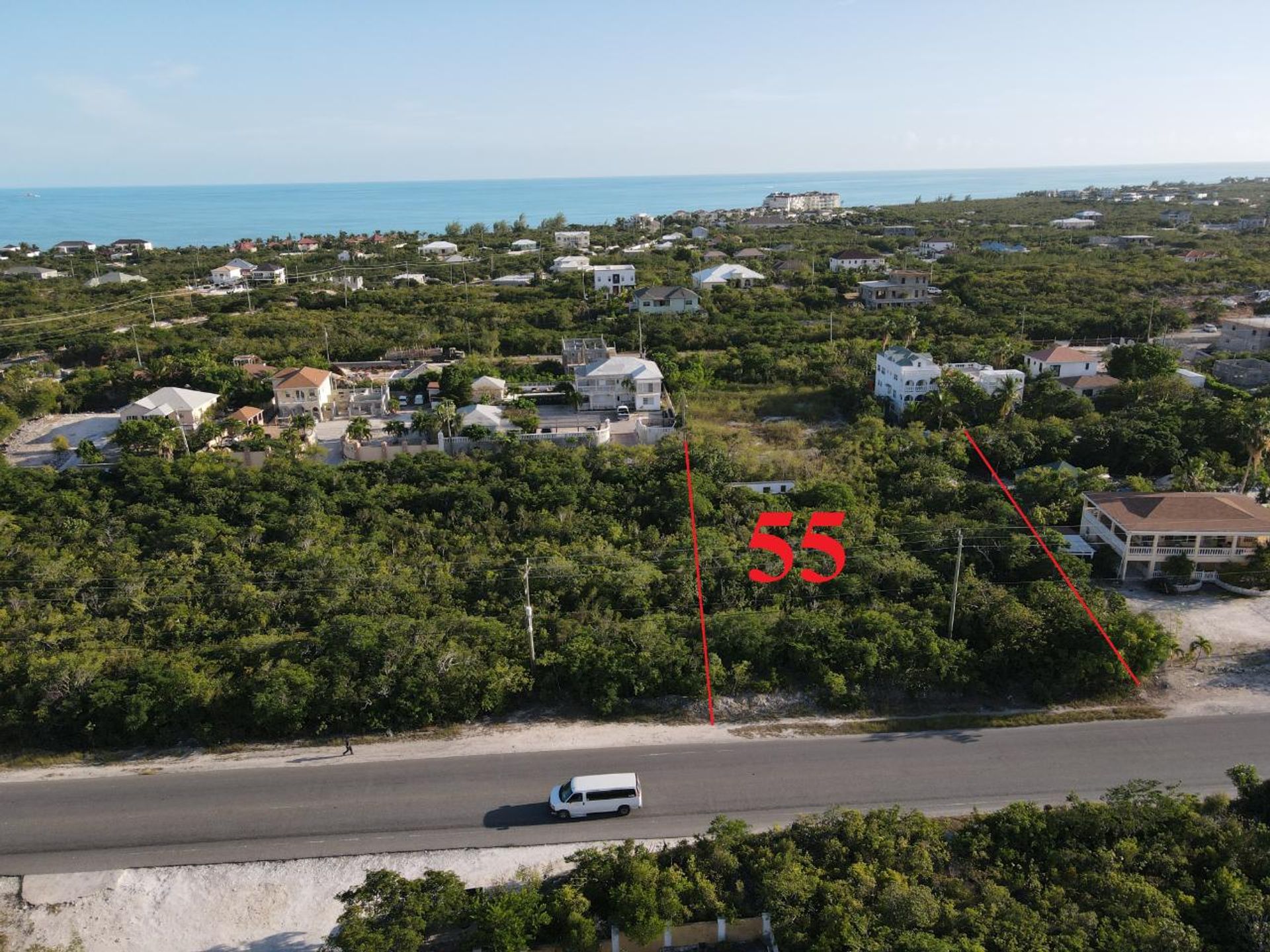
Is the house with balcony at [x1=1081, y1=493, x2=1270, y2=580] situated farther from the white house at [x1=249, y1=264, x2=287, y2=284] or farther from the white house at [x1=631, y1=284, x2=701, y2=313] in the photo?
the white house at [x1=249, y1=264, x2=287, y2=284]

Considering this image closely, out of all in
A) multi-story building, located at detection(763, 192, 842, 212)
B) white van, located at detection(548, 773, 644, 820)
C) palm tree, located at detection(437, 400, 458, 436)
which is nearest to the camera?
white van, located at detection(548, 773, 644, 820)

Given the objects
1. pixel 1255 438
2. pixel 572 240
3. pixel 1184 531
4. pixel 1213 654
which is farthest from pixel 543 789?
pixel 572 240

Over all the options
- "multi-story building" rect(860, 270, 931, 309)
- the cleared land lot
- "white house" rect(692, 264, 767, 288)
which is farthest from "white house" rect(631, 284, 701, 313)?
the cleared land lot

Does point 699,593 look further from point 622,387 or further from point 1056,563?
point 622,387

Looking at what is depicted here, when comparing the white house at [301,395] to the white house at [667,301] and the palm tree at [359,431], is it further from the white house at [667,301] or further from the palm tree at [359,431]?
the white house at [667,301]

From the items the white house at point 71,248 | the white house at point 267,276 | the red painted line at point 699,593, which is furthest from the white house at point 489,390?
the white house at point 71,248

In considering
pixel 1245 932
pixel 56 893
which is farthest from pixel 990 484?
pixel 56 893
